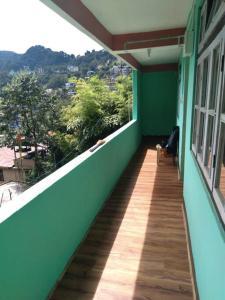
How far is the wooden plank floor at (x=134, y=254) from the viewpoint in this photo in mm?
1874

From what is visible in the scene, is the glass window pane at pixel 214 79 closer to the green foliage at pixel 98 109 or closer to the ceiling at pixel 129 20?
the ceiling at pixel 129 20

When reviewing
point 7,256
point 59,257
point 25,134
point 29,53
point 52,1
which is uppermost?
point 29,53

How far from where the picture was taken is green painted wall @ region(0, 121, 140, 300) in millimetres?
1366

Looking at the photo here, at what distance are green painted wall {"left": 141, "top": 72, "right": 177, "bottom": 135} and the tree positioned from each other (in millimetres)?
10269

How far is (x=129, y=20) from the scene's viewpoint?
3.01 meters

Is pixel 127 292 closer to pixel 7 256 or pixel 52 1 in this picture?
pixel 7 256

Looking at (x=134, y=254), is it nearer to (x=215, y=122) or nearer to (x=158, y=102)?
(x=215, y=122)

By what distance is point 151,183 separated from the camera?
4.16 metres

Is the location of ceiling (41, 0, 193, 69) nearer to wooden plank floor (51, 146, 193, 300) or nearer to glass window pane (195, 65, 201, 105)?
glass window pane (195, 65, 201, 105)

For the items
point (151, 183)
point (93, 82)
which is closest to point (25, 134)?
point (93, 82)

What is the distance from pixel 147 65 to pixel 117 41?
13.4 feet

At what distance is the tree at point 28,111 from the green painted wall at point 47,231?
48.6 feet

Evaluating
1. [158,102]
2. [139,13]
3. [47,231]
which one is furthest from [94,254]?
[158,102]

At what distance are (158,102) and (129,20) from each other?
195 inches
